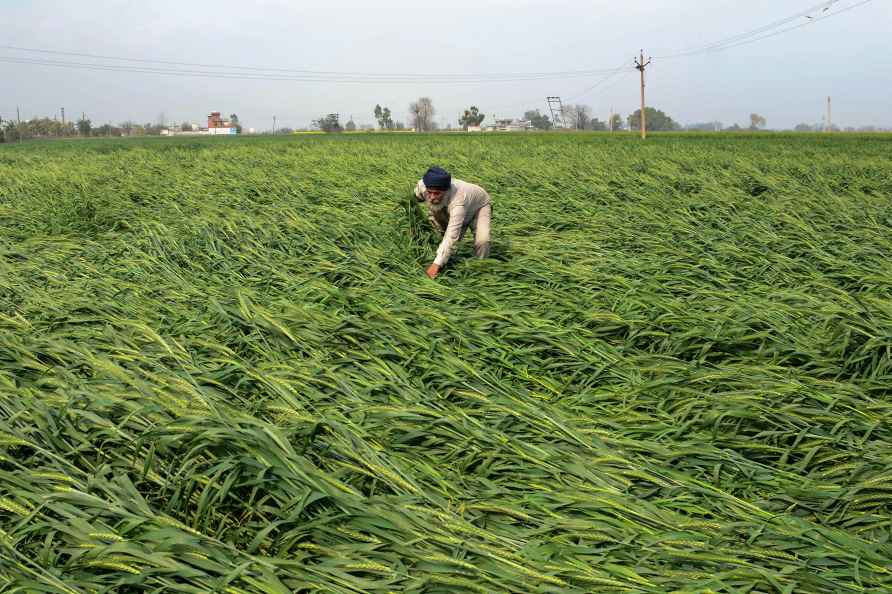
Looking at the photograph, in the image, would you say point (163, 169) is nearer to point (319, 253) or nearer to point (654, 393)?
point (319, 253)

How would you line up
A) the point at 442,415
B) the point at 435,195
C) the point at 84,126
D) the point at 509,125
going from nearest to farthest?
the point at 442,415 → the point at 435,195 → the point at 84,126 → the point at 509,125

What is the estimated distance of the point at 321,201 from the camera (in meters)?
9.00

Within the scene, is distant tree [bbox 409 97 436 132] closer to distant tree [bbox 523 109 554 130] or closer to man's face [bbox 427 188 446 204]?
distant tree [bbox 523 109 554 130]

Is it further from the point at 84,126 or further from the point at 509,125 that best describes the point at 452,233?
the point at 509,125

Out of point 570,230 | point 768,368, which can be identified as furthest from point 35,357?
point 570,230

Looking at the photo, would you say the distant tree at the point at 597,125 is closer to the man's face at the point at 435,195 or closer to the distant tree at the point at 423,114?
the distant tree at the point at 423,114

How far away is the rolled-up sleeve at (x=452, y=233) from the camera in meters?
5.52

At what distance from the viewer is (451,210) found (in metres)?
5.79

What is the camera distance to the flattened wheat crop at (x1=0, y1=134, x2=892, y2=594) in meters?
2.09

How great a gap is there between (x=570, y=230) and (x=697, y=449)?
4.77m

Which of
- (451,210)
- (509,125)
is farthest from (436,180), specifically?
(509,125)

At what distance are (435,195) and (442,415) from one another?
306 cm

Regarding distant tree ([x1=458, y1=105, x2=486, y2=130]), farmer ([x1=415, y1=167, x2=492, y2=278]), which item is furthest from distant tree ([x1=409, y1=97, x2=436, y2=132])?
farmer ([x1=415, y1=167, x2=492, y2=278])

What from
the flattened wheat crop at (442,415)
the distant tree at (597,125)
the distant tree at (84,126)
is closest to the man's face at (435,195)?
the flattened wheat crop at (442,415)
